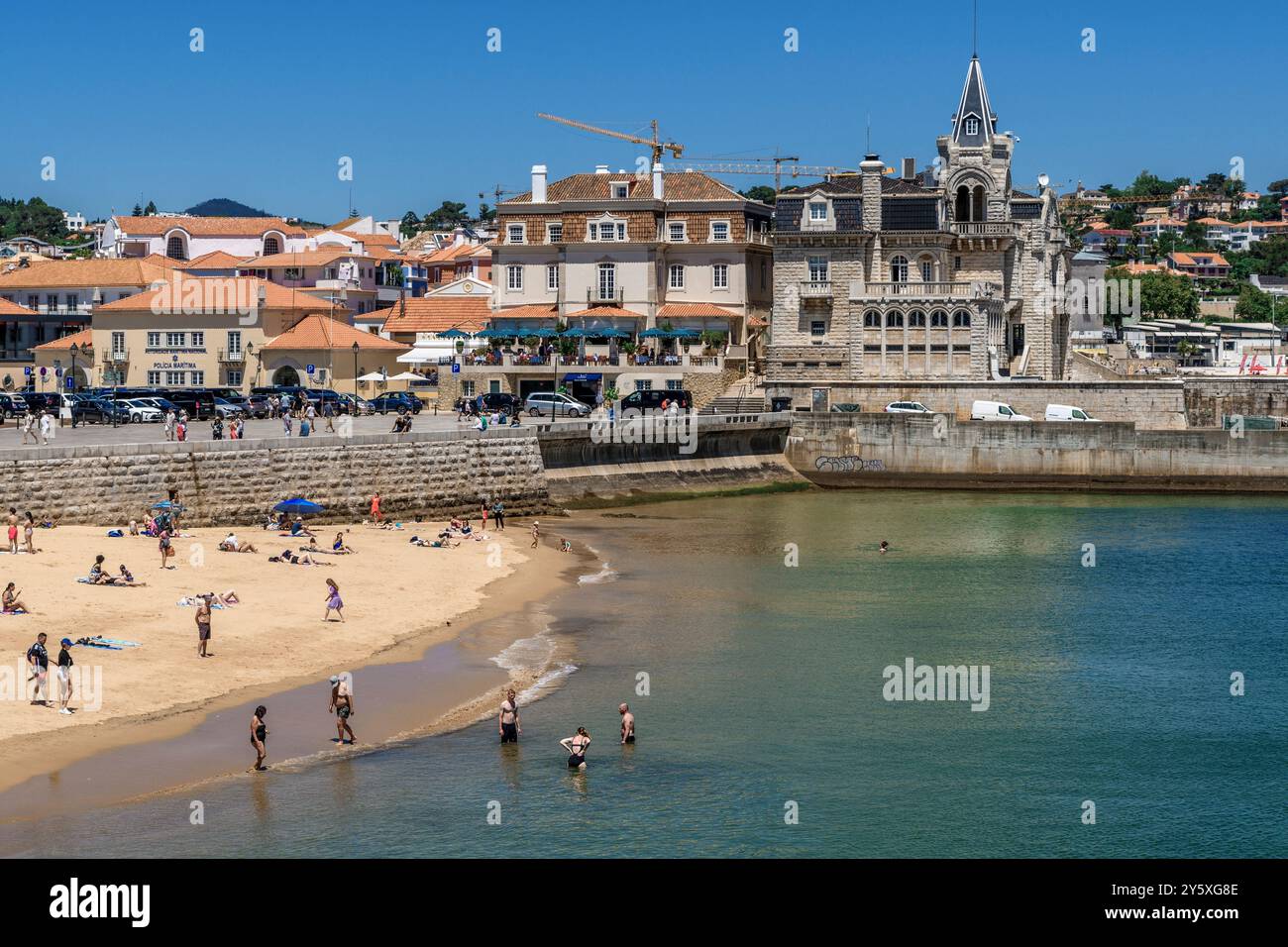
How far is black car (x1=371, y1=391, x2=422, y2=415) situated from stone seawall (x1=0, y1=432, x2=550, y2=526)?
17875mm

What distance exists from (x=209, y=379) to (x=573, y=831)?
248 feet

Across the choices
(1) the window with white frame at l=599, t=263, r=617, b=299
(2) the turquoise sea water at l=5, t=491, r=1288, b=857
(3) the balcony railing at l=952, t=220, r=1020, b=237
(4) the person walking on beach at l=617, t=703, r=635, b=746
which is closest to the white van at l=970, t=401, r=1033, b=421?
(3) the balcony railing at l=952, t=220, r=1020, b=237

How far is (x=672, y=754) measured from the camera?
28703 mm

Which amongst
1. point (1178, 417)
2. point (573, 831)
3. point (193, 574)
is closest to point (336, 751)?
point (573, 831)

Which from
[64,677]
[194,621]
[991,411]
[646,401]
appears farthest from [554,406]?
[64,677]

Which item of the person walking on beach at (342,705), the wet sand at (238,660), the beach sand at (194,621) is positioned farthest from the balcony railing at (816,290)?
the person walking on beach at (342,705)

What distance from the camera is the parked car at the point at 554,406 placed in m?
77.4

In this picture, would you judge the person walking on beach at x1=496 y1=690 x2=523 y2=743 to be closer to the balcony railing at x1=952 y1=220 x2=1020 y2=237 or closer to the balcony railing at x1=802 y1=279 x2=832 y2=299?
the balcony railing at x1=802 y1=279 x2=832 y2=299

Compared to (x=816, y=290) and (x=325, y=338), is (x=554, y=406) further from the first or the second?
(x=325, y=338)

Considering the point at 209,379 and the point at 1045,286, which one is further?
the point at 209,379

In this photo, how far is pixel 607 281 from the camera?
91.3 meters

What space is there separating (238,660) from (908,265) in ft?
198

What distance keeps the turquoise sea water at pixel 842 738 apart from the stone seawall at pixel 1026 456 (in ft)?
73.0

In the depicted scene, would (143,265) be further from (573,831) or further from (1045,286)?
(573,831)
